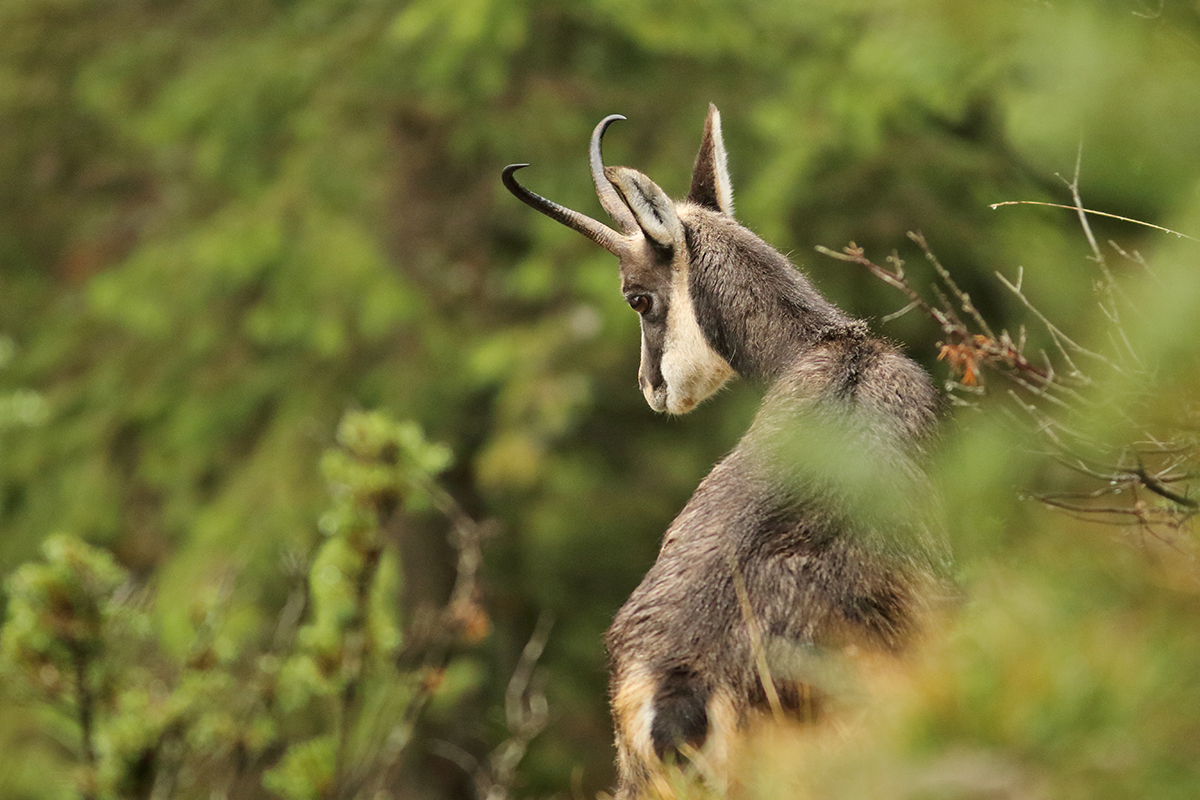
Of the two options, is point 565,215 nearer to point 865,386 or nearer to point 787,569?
point 865,386

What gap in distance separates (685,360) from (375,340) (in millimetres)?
6496

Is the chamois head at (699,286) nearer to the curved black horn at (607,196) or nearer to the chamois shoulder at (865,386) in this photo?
the curved black horn at (607,196)

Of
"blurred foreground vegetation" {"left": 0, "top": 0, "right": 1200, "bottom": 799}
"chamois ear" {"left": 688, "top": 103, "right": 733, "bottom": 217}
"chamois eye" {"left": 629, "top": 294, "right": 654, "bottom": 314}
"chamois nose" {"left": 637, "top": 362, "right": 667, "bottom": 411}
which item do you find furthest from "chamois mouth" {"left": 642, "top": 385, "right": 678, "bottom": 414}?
"blurred foreground vegetation" {"left": 0, "top": 0, "right": 1200, "bottom": 799}

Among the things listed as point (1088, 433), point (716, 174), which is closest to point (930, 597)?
point (1088, 433)

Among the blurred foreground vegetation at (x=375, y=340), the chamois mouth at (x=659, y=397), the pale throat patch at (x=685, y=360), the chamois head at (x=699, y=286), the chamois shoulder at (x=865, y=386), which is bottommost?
the blurred foreground vegetation at (x=375, y=340)

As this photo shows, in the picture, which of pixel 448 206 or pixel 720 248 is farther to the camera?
pixel 448 206

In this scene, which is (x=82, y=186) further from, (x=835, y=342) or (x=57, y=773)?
(x=835, y=342)

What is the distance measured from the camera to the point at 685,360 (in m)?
4.79

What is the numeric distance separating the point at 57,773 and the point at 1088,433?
921 centimetres

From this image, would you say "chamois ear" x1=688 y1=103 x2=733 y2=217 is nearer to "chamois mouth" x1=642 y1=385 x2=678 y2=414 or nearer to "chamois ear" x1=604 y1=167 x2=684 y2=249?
"chamois ear" x1=604 y1=167 x2=684 y2=249

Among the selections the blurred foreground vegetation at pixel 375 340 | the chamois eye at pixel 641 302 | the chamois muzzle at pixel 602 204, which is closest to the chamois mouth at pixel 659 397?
the chamois eye at pixel 641 302

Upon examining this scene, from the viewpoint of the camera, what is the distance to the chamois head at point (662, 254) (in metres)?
4.54

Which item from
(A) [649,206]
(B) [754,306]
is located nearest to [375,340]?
(A) [649,206]

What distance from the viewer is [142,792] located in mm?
6074
